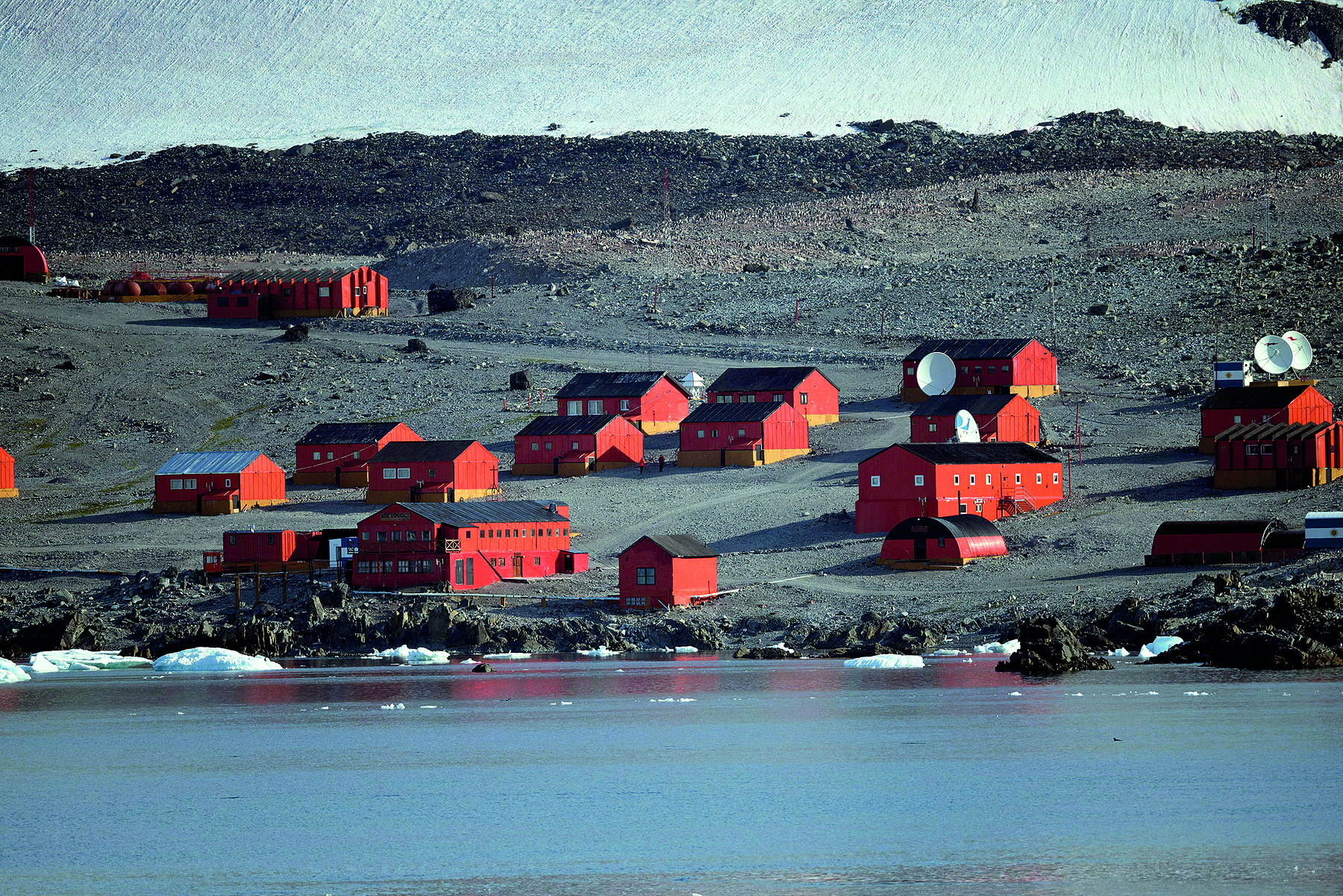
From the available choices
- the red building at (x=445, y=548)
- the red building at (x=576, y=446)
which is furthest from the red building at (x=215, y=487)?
the red building at (x=445, y=548)

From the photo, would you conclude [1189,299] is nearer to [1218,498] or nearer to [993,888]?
[1218,498]

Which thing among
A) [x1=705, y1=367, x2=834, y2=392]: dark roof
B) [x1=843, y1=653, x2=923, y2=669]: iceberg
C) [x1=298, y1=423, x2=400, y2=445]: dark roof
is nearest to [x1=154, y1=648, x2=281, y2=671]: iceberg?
[x1=843, y1=653, x2=923, y2=669]: iceberg

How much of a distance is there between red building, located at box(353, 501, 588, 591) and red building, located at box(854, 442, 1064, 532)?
1194cm

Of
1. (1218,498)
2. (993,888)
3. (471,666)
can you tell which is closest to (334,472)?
(471,666)

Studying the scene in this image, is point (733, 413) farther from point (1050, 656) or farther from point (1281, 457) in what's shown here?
point (1050, 656)

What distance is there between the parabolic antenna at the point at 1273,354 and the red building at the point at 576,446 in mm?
30068

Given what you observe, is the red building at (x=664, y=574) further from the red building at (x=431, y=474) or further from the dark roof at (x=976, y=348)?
the dark roof at (x=976, y=348)

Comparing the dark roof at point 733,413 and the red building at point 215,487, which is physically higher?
the dark roof at point 733,413

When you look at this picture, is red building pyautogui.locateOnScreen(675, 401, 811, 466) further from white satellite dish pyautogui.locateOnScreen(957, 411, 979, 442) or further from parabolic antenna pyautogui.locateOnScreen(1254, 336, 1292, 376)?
parabolic antenna pyautogui.locateOnScreen(1254, 336, 1292, 376)

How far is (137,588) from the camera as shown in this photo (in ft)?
228

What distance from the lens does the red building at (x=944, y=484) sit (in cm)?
7162

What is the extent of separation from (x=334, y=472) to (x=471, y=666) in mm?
25832

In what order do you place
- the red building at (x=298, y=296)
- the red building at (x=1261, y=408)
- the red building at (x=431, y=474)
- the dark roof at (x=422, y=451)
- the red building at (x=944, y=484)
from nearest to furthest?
the red building at (x=944, y=484) < the red building at (x=1261, y=408) < the red building at (x=431, y=474) < the dark roof at (x=422, y=451) < the red building at (x=298, y=296)

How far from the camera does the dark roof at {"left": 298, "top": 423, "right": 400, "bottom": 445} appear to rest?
286ft
